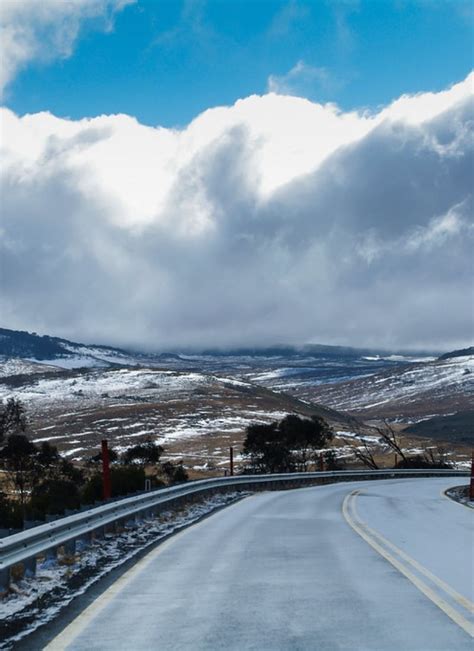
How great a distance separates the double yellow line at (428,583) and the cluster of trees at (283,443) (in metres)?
69.7

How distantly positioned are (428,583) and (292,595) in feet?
6.37

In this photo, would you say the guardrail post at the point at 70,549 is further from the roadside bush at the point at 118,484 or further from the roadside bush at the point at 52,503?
the roadside bush at the point at 118,484

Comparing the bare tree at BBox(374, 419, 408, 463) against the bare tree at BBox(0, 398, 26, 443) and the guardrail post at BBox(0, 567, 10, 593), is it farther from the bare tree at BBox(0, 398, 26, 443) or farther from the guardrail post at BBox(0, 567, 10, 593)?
the guardrail post at BBox(0, 567, 10, 593)

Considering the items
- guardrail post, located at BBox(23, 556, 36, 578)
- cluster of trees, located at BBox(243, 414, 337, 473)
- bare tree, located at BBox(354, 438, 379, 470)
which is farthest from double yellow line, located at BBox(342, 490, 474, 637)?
cluster of trees, located at BBox(243, 414, 337, 473)

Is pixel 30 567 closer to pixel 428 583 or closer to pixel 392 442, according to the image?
pixel 428 583

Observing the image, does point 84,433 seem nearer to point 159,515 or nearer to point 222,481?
point 222,481

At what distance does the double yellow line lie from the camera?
8.65 meters

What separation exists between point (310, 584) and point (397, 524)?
10.4 meters

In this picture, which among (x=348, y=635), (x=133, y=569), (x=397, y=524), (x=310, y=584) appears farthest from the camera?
(x=397, y=524)

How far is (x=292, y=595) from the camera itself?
10.1m

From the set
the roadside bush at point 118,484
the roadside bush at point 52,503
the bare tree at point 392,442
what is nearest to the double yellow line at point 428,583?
the roadside bush at point 52,503

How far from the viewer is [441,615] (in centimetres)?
865

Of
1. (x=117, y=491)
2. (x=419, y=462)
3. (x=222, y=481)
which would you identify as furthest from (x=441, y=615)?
(x=419, y=462)

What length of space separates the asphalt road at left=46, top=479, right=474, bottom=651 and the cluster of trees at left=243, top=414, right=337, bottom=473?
226 feet
